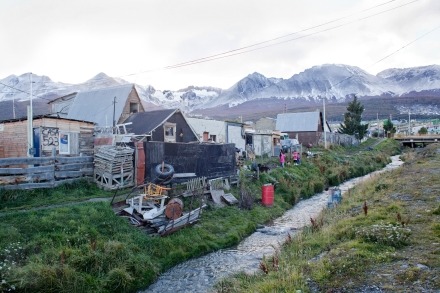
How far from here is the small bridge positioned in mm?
66938

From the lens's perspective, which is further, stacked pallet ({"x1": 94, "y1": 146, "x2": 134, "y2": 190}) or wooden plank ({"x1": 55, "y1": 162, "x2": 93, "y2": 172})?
stacked pallet ({"x1": 94, "y1": 146, "x2": 134, "y2": 190})

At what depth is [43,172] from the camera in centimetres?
1605

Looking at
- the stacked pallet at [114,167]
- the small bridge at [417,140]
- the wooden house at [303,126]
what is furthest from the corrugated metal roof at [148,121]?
the small bridge at [417,140]

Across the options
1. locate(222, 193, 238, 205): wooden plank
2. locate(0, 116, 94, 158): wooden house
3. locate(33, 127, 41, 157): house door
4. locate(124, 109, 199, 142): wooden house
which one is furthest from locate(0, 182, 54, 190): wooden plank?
locate(124, 109, 199, 142): wooden house

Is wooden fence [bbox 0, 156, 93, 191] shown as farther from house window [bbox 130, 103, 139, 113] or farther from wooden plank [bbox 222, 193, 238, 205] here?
house window [bbox 130, 103, 139, 113]

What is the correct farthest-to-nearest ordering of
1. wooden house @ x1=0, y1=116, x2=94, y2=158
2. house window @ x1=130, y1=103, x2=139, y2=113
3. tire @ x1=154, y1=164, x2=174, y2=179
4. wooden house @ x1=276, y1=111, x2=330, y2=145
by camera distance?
1. wooden house @ x1=276, y1=111, x2=330, y2=145
2. house window @ x1=130, y1=103, x2=139, y2=113
3. wooden house @ x1=0, y1=116, x2=94, y2=158
4. tire @ x1=154, y1=164, x2=174, y2=179

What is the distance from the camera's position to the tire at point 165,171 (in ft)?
59.8

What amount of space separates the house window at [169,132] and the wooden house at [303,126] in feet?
101

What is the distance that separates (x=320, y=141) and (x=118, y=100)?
3088cm

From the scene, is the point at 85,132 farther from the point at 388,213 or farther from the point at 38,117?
the point at 388,213

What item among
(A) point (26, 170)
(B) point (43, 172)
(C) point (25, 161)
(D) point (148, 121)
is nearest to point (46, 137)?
(B) point (43, 172)

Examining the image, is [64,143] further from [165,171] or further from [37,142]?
[165,171]

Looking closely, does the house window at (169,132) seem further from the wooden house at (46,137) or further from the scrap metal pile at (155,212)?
the scrap metal pile at (155,212)

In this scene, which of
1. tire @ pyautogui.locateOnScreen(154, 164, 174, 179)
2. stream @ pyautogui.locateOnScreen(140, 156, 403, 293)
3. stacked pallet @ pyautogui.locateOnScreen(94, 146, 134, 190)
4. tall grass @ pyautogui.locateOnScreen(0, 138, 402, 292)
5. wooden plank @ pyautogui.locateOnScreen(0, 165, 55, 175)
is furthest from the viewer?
tire @ pyautogui.locateOnScreen(154, 164, 174, 179)
